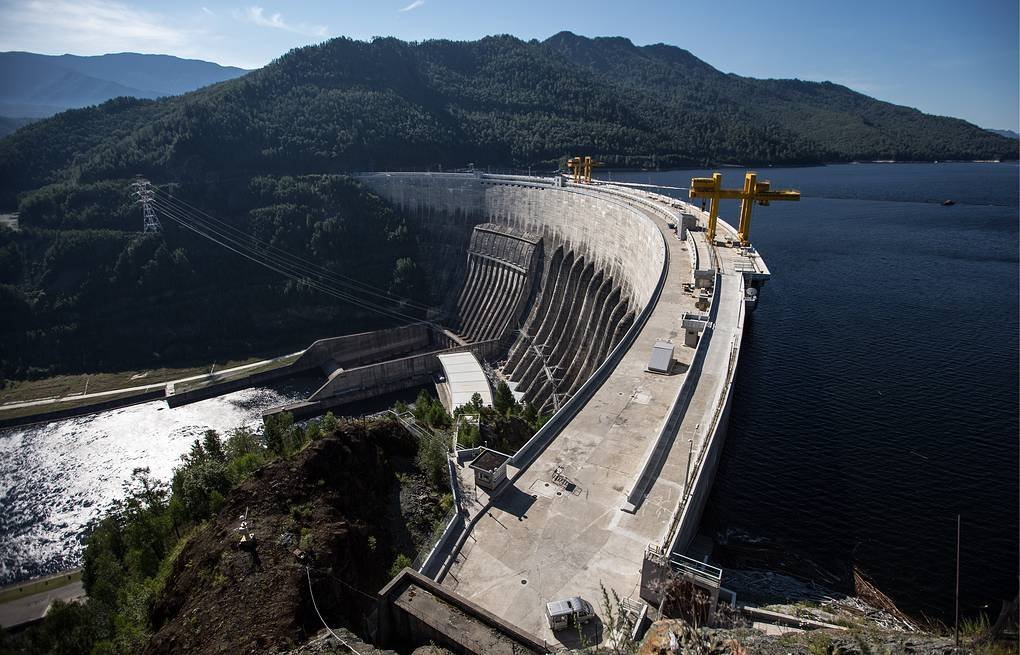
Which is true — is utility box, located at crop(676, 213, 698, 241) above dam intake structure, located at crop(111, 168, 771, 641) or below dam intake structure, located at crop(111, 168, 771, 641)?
above

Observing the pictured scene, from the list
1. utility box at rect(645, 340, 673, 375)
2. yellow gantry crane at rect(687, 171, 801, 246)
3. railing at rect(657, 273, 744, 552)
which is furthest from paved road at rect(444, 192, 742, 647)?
yellow gantry crane at rect(687, 171, 801, 246)

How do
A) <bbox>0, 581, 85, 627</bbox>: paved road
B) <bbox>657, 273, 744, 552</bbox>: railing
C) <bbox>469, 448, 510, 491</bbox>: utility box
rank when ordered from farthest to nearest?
<bbox>0, 581, 85, 627</bbox>: paved road → <bbox>469, 448, 510, 491</bbox>: utility box → <bbox>657, 273, 744, 552</bbox>: railing

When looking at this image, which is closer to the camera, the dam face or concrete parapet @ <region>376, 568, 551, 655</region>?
concrete parapet @ <region>376, 568, 551, 655</region>

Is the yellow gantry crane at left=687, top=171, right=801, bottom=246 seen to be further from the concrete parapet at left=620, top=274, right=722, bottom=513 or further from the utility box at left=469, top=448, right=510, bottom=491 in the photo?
the utility box at left=469, top=448, right=510, bottom=491

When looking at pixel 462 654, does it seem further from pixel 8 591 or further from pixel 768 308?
pixel 768 308

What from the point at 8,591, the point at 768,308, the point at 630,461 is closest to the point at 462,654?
the point at 630,461

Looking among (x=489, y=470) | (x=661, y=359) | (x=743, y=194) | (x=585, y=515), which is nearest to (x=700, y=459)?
(x=585, y=515)
